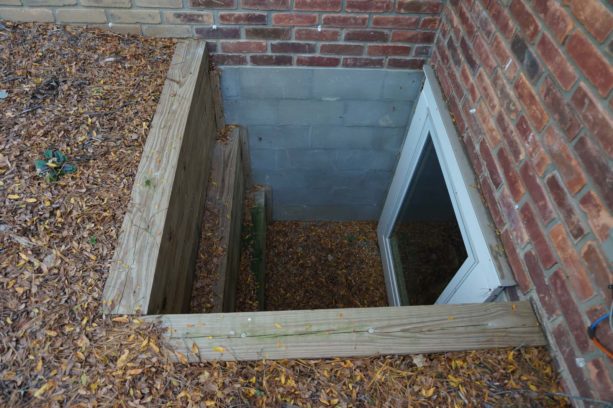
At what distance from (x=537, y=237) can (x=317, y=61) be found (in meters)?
1.69

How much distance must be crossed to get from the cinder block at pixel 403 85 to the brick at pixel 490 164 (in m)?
0.95

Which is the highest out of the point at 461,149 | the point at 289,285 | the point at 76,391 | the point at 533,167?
the point at 533,167

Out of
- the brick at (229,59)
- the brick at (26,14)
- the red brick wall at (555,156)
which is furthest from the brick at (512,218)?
the brick at (26,14)

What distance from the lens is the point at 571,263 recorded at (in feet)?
4.21

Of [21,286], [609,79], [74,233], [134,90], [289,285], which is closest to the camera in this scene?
[609,79]

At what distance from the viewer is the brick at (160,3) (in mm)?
2240

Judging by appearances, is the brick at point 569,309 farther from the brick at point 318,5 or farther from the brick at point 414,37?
the brick at point 318,5

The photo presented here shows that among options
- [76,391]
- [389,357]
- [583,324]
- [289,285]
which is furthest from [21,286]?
[289,285]

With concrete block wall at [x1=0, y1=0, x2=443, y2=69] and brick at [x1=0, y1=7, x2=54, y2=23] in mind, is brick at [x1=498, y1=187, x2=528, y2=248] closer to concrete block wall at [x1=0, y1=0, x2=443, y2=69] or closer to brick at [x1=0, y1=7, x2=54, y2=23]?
concrete block wall at [x1=0, y1=0, x2=443, y2=69]

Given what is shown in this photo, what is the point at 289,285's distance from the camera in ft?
11.0

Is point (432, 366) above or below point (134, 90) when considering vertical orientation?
below

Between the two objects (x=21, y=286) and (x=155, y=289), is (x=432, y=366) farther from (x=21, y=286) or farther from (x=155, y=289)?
(x=21, y=286)

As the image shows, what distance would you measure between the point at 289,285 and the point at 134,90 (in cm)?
196

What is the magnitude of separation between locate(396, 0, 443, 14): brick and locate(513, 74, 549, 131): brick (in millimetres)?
986
